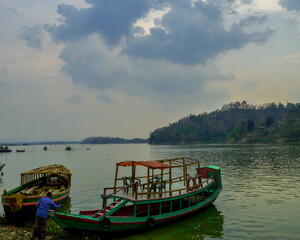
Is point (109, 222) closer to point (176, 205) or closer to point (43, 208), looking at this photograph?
point (43, 208)

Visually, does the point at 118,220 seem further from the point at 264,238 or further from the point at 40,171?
the point at 40,171

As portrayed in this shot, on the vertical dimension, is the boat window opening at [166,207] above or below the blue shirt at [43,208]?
below

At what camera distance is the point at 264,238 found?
14586mm

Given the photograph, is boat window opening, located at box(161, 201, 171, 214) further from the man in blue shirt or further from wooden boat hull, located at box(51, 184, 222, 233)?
the man in blue shirt

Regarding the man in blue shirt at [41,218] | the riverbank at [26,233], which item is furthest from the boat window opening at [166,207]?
the man in blue shirt at [41,218]

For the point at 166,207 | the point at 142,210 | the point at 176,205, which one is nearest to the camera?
the point at 142,210

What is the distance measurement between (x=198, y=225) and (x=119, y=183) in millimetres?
21190

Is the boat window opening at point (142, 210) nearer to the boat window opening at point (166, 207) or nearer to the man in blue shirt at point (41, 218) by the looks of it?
the boat window opening at point (166, 207)

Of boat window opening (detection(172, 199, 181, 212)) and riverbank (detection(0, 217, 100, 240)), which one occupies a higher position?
boat window opening (detection(172, 199, 181, 212))

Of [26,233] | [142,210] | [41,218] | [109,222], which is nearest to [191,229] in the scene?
[142,210]

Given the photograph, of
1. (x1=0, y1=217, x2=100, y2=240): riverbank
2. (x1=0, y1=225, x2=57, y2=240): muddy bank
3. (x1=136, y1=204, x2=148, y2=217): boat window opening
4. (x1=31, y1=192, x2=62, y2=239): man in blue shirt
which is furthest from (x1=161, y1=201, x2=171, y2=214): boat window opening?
(x1=31, y1=192, x2=62, y2=239): man in blue shirt

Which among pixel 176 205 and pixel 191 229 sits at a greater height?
pixel 176 205

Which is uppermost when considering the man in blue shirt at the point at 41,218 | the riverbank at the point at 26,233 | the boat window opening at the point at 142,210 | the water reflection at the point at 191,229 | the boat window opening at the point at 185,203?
the man in blue shirt at the point at 41,218

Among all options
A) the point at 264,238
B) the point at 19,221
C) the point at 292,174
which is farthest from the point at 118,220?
the point at 292,174
